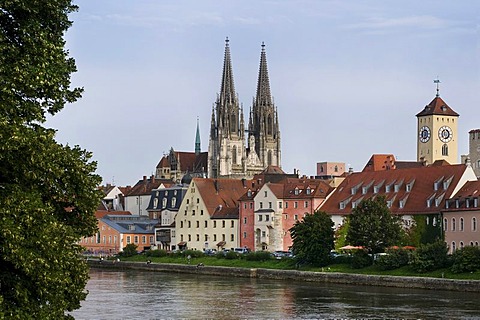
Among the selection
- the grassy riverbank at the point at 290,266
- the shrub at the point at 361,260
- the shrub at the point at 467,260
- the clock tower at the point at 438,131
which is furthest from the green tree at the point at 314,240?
the clock tower at the point at 438,131

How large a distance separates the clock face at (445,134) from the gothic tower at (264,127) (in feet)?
200

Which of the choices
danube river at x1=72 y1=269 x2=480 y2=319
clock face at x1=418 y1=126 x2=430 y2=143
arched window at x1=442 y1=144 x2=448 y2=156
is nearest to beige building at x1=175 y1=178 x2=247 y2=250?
danube river at x1=72 y1=269 x2=480 y2=319

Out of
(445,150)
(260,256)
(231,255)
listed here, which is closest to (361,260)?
(260,256)

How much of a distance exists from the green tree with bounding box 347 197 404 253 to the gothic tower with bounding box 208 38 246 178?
4558 inches

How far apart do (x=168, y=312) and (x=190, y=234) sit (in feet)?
191

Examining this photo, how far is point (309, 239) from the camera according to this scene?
246ft

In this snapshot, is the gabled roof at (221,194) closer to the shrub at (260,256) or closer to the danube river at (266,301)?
the shrub at (260,256)

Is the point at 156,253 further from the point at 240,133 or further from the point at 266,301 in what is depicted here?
the point at 240,133

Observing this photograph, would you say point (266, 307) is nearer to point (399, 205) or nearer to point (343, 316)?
point (343, 316)

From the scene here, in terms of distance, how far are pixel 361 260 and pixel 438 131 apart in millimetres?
67346

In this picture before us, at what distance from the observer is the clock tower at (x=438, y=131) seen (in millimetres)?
133750

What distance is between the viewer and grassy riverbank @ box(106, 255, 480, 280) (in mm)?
62266

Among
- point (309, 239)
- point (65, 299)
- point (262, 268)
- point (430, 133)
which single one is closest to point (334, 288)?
point (309, 239)

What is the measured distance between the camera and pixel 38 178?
70.3 ft
